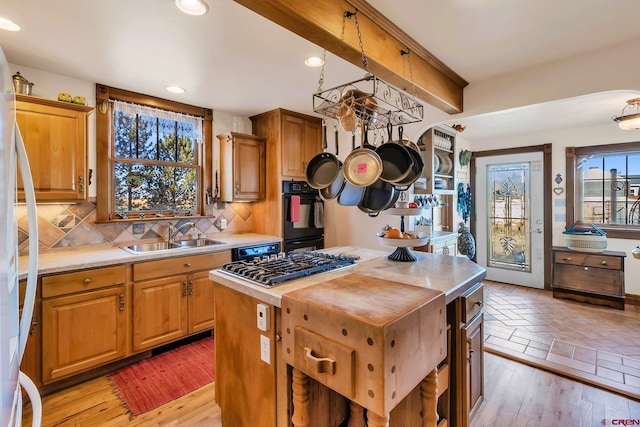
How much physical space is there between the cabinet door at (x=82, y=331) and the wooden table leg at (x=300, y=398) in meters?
1.86

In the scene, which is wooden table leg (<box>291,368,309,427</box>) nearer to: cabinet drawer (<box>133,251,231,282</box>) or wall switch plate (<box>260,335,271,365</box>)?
wall switch plate (<box>260,335,271,365</box>)

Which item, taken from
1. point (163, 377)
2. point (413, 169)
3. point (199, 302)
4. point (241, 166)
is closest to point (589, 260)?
point (413, 169)

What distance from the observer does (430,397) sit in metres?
1.34

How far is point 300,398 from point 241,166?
2.77 metres

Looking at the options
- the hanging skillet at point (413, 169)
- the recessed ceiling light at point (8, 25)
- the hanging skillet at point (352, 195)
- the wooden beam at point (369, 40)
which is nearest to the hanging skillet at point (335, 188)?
the hanging skillet at point (352, 195)

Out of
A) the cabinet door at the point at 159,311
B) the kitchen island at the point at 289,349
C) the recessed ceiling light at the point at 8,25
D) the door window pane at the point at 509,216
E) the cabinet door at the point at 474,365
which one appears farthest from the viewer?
the door window pane at the point at 509,216

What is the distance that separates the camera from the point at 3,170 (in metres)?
0.78

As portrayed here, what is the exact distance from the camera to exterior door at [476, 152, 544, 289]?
466cm

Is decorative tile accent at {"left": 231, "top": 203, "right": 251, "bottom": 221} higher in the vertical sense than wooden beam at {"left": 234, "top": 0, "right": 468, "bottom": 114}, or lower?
lower

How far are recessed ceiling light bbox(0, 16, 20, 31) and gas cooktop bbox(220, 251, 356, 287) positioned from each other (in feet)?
6.36

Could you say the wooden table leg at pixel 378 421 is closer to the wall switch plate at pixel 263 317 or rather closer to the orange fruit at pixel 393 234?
the wall switch plate at pixel 263 317

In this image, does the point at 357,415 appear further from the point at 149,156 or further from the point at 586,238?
the point at 586,238

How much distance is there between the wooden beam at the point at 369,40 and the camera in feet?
4.70

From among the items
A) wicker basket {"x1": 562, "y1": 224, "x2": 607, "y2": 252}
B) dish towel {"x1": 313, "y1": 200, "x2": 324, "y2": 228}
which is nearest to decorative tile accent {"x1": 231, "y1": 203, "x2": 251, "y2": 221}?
dish towel {"x1": 313, "y1": 200, "x2": 324, "y2": 228}
